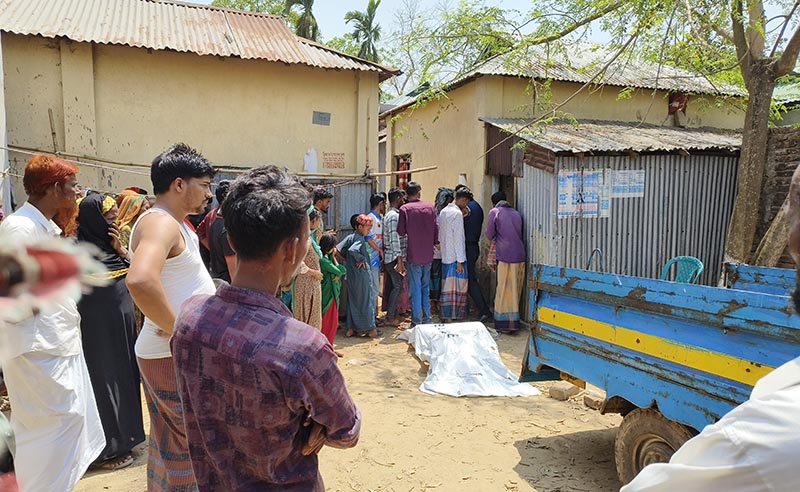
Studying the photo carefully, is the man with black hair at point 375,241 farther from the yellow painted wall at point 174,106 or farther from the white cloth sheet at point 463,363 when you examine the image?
the white cloth sheet at point 463,363

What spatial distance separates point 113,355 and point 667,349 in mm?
3340

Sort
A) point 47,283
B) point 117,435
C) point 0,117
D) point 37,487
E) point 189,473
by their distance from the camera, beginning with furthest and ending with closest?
point 0,117 < point 117,435 < point 37,487 < point 189,473 < point 47,283

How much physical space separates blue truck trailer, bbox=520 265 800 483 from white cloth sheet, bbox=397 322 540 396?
130cm

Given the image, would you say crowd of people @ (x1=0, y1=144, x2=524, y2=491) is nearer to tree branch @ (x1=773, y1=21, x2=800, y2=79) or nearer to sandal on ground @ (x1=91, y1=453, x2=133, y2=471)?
sandal on ground @ (x1=91, y1=453, x2=133, y2=471)

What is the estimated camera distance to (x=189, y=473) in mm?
2178

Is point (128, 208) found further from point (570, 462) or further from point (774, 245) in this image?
point (774, 245)

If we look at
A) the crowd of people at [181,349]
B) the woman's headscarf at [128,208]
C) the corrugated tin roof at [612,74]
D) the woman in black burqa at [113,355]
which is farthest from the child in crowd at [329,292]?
the corrugated tin roof at [612,74]

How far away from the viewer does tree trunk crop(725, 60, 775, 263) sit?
652 centimetres

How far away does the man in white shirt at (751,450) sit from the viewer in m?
0.80

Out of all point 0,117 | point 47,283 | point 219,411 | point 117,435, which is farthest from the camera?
point 0,117

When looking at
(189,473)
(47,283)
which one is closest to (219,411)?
(47,283)

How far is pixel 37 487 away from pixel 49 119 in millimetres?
5988

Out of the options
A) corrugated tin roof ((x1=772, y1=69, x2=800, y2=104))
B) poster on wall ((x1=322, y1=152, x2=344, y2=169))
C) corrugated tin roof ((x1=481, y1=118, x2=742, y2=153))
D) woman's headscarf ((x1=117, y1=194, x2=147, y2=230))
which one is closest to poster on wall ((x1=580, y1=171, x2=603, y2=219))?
corrugated tin roof ((x1=481, y1=118, x2=742, y2=153))

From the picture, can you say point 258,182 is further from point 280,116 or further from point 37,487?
point 280,116
